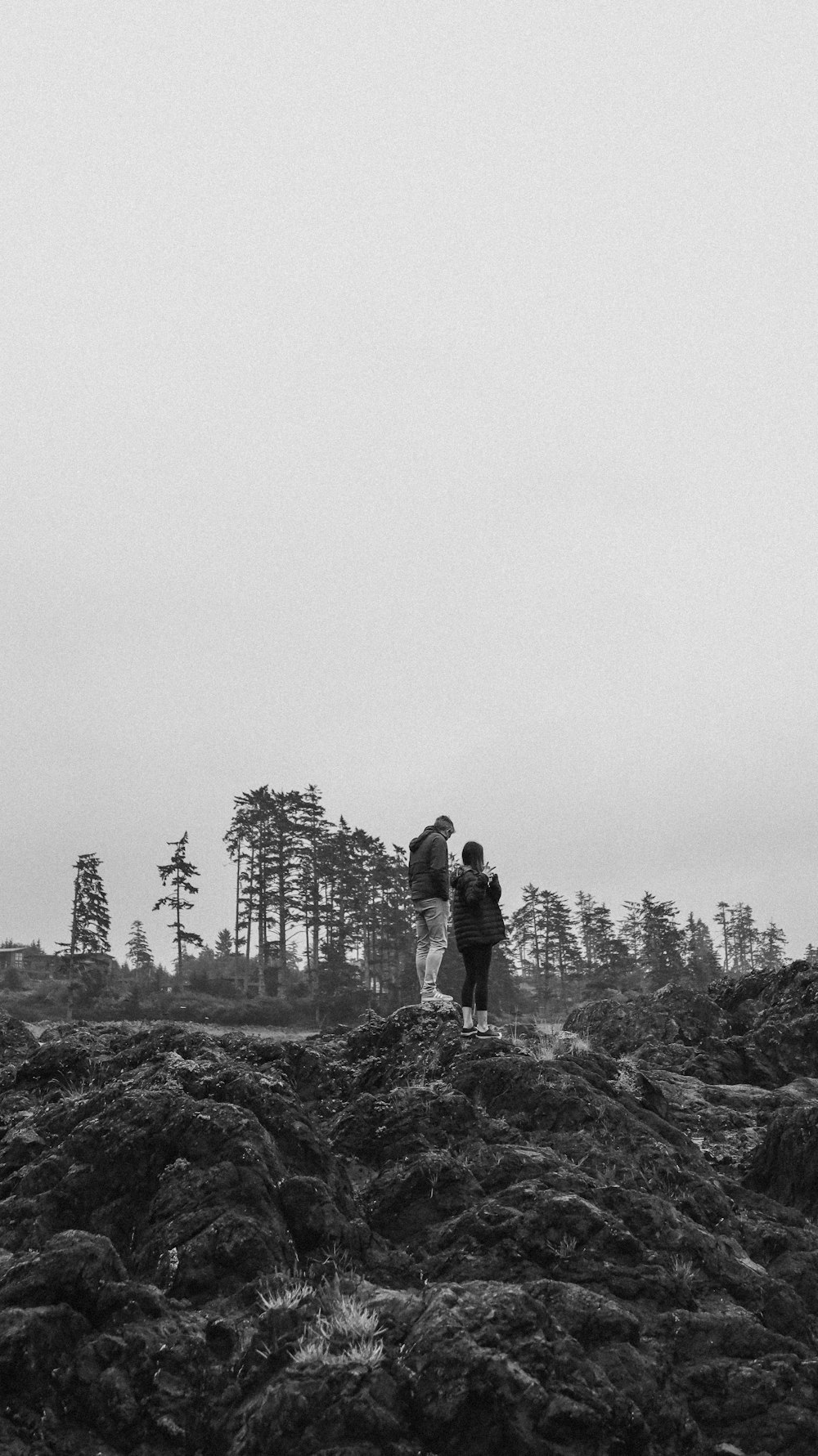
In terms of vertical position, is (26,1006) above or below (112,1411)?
above

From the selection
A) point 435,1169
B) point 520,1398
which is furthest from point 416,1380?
point 435,1169

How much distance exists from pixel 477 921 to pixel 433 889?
54.0 inches

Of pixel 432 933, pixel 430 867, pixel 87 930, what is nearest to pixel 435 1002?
pixel 432 933

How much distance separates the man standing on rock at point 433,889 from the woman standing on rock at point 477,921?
1035 millimetres

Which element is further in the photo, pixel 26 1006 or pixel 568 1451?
pixel 26 1006

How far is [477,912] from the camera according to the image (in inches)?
471

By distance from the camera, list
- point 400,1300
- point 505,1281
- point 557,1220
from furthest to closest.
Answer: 1. point 557,1220
2. point 505,1281
3. point 400,1300

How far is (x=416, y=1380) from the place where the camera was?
5027 millimetres

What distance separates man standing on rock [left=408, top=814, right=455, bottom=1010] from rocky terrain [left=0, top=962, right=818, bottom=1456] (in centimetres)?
292

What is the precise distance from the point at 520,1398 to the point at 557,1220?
1.81 m

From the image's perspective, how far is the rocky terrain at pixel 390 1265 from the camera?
496cm

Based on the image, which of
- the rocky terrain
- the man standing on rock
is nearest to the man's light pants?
the man standing on rock

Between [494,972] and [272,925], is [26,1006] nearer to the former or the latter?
[272,925]

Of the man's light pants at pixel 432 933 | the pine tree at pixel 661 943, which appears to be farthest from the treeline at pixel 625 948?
the man's light pants at pixel 432 933
